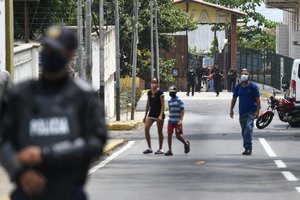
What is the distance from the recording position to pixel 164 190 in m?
15.8

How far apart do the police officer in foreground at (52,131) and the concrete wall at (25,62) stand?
18.8 metres

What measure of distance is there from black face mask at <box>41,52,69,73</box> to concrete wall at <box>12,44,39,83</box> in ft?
62.1

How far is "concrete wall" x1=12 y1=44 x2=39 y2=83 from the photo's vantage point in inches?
1014

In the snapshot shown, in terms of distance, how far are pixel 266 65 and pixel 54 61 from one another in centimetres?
6259

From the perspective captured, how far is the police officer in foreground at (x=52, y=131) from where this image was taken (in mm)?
6223

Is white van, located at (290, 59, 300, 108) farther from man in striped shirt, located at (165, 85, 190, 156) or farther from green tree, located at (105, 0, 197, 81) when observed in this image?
green tree, located at (105, 0, 197, 81)

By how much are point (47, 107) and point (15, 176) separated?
1.46 ft

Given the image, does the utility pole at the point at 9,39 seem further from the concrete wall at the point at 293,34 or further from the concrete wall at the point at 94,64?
the concrete wall at the point at 293,34

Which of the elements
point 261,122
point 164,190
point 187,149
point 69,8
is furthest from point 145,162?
point 69,8

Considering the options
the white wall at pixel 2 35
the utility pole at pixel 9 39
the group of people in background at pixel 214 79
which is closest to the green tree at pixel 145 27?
the group of people in background at pixel 214 79

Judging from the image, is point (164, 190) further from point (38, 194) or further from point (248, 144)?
point (38, 194)

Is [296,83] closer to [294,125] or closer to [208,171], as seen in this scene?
[294,125]

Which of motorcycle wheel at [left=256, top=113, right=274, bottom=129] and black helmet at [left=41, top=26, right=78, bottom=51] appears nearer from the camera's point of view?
black helmet at [left=41, top=26, right=78, bottom=51]

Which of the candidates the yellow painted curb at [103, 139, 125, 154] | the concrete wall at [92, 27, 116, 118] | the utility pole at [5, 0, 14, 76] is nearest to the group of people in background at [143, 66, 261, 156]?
the yellow painted curb at [103, 139, 125, 154]
